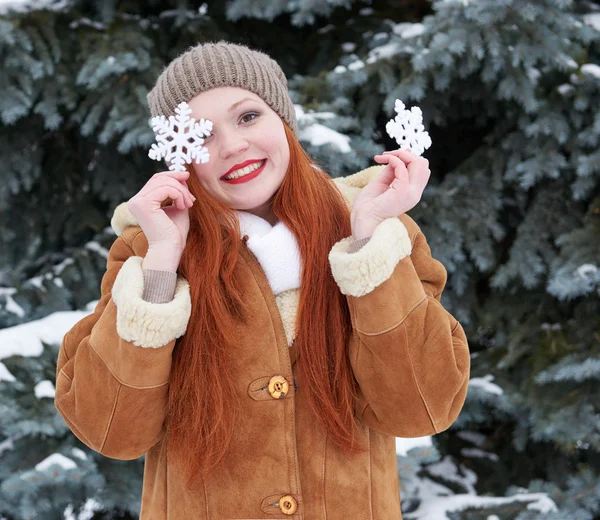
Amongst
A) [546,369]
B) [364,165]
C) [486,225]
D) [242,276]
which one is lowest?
[546,369]

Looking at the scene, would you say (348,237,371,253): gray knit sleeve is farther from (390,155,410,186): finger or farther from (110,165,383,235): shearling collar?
(110,165,383,235): shearling collar

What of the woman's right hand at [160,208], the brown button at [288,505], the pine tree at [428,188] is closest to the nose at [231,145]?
the woman's right hand at [160,208]

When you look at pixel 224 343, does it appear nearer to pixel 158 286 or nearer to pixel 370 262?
pixel 158 286

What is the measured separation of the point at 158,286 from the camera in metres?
1.44

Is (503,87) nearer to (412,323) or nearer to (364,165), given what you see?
(364,165)

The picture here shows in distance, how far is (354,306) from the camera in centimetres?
139

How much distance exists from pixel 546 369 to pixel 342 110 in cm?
123

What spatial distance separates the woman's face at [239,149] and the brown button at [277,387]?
15.3 inches

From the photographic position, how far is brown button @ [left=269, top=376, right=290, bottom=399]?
1479mm

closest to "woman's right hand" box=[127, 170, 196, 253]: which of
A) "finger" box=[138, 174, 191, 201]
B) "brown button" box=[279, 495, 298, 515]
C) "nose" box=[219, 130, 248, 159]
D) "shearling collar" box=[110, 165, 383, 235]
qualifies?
"finger" box=[138, 174, 191, 201]

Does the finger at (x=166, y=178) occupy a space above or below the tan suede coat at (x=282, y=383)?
above

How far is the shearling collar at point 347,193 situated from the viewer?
1.69 meters

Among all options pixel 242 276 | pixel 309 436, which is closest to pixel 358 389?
pixel 309 436

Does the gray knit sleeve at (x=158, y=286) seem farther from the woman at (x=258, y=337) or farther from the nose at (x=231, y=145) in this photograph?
the nose at (x=231, y=145)
